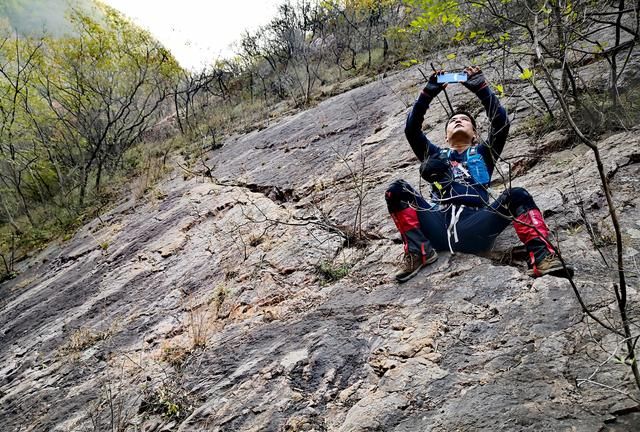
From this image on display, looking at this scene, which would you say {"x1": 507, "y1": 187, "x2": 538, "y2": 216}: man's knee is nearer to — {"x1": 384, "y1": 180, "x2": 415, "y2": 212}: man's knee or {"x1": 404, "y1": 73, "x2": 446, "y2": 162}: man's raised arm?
{"x1": 384, "y1": 180, "x2": 415, "y2": 212}: man's knee

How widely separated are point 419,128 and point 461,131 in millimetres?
347

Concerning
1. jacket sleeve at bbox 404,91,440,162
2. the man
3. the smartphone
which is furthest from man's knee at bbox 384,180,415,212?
the smartphone

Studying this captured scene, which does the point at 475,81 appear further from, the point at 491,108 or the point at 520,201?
the point at 520,201

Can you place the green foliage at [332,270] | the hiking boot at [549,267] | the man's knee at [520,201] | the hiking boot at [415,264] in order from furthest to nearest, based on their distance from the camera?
the green foliage at [332,270] → the hiking boot at [415,264] → the man's knee at [520,201] → the hiking boot at [549,267]

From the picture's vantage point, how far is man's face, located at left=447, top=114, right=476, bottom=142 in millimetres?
3211

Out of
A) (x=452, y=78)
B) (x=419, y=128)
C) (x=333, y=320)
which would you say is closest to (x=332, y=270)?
(x=333, y=320)

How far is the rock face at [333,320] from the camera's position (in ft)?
6.32

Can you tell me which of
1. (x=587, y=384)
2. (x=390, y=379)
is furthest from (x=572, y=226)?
(x=390, y=379)

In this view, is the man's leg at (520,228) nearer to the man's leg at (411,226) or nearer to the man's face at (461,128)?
the man's leg at (411,226)

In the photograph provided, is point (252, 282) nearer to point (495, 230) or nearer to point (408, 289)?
point (408, 289)

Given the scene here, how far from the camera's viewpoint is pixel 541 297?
2.28 metres

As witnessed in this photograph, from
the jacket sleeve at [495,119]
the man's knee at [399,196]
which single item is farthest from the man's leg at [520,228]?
the jacket sleeve at [495,119]

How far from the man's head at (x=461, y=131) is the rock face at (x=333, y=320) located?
0.78 m

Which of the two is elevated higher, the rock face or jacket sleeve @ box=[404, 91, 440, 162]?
jacket sleeve @ box=[404, 91, 440, 162]
